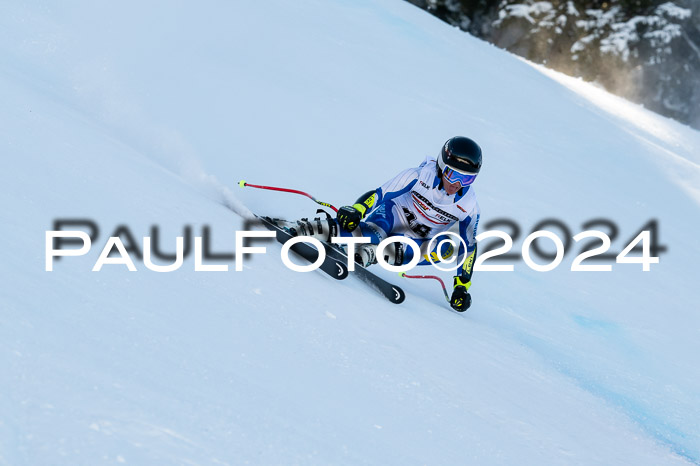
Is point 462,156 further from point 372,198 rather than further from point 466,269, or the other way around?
point 466,269

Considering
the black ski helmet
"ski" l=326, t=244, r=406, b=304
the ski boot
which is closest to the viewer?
"ski" l=326, t=244, r=406, b=304

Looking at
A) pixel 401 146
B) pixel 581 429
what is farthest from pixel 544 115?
pixel 581 429

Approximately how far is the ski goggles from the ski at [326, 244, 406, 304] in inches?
35.3

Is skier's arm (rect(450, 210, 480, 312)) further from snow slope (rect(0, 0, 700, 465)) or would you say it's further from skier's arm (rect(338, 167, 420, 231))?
skier's arm (rect(338, 167, 420, 231))

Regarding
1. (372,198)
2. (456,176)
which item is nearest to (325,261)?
(372,198)

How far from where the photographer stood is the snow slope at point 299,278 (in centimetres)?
200

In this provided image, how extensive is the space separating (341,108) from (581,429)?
5.22 metres

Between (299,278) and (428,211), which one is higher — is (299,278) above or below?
below

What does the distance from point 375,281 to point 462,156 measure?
3.42ft

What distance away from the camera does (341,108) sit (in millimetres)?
8125

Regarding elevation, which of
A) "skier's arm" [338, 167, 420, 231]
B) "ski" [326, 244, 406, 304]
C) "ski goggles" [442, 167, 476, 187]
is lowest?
"ski" [326, 244, 406, 304]

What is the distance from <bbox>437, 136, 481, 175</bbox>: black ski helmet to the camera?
4914 mm

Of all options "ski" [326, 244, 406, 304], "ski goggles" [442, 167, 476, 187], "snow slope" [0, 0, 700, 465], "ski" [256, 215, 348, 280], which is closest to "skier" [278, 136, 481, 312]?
"ski goggles" [442, 167, 476, 187]

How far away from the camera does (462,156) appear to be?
4910mm
